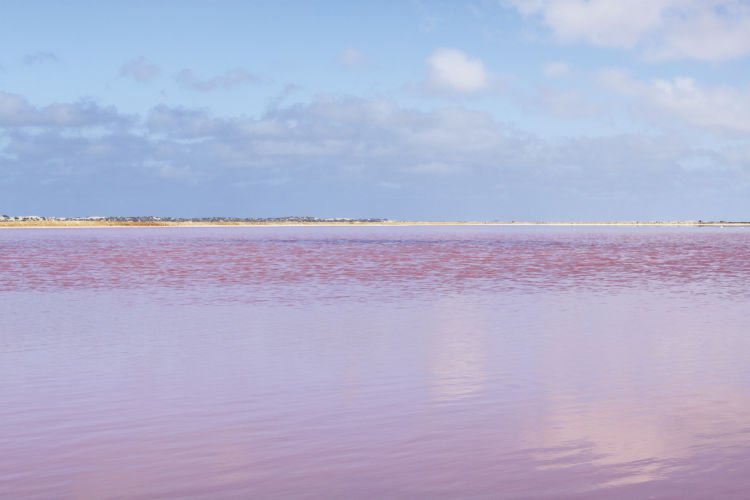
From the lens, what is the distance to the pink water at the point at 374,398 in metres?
8.84

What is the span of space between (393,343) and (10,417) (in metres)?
9.09

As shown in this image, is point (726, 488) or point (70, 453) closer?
point (726, 488)

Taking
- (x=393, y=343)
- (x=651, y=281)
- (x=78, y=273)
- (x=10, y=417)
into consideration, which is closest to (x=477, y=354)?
(x=393, y=343)

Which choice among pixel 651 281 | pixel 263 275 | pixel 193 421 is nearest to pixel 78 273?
pixel 263 275

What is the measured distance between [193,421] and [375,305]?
1635cm

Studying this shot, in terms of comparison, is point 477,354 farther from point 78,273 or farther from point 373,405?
point 78,273

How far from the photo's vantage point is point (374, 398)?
513 inches

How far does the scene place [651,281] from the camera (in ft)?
130

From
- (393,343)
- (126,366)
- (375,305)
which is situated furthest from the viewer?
(375,305)

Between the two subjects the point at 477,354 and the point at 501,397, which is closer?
the point at 501,397

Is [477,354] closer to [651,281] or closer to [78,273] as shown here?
[651,281]

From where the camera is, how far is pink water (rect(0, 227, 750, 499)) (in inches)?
348

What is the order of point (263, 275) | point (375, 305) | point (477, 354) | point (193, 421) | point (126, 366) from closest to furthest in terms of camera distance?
point (193, 421)
point (126, 366)
point (477, 354)
point (375, 305)
point (263, 275)

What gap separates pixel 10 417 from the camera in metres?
11.8
